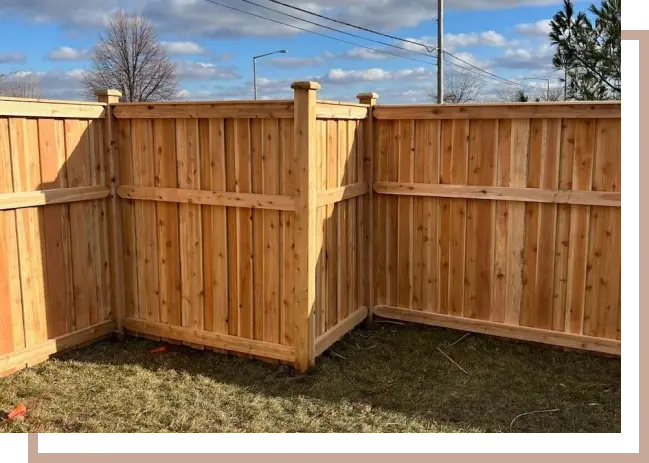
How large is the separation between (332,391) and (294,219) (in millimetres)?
1198

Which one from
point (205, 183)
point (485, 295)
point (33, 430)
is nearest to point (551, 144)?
point (485, 295)

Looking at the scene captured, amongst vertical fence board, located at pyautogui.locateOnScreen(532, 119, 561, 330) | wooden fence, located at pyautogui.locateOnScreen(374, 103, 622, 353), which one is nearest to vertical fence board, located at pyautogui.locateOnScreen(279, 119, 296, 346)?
wooden fence, located at pyautogui.locateOnScreen(374, 103, 622, 353)

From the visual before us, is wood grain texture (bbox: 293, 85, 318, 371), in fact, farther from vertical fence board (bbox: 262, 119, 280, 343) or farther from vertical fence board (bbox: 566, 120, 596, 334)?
vertical fence board (bbox: 566, 120, 596, 334)

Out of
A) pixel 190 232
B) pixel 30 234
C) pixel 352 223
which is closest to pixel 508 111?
pixel 352 223

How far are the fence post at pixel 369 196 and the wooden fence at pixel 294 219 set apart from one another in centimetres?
2

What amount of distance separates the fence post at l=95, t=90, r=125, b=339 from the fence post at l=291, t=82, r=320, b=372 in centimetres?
164

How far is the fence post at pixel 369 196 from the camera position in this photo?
508 centimetres

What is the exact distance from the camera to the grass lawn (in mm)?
3496

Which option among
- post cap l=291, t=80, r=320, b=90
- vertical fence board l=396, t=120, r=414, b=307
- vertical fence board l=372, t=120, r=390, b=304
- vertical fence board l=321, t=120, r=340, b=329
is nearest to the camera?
post cap l=291, t=80, r=320, b=90

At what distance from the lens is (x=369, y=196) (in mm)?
5230

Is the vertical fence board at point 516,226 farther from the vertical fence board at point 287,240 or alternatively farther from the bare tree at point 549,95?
the bare tree at point 549,95

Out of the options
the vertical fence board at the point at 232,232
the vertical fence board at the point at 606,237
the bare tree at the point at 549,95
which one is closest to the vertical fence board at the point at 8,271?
the vertical fence board at the point at 232,232

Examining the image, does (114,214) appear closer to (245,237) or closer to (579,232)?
(245,237)

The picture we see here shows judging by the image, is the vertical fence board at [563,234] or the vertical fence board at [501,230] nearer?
the vertical fence board at [563,234]
